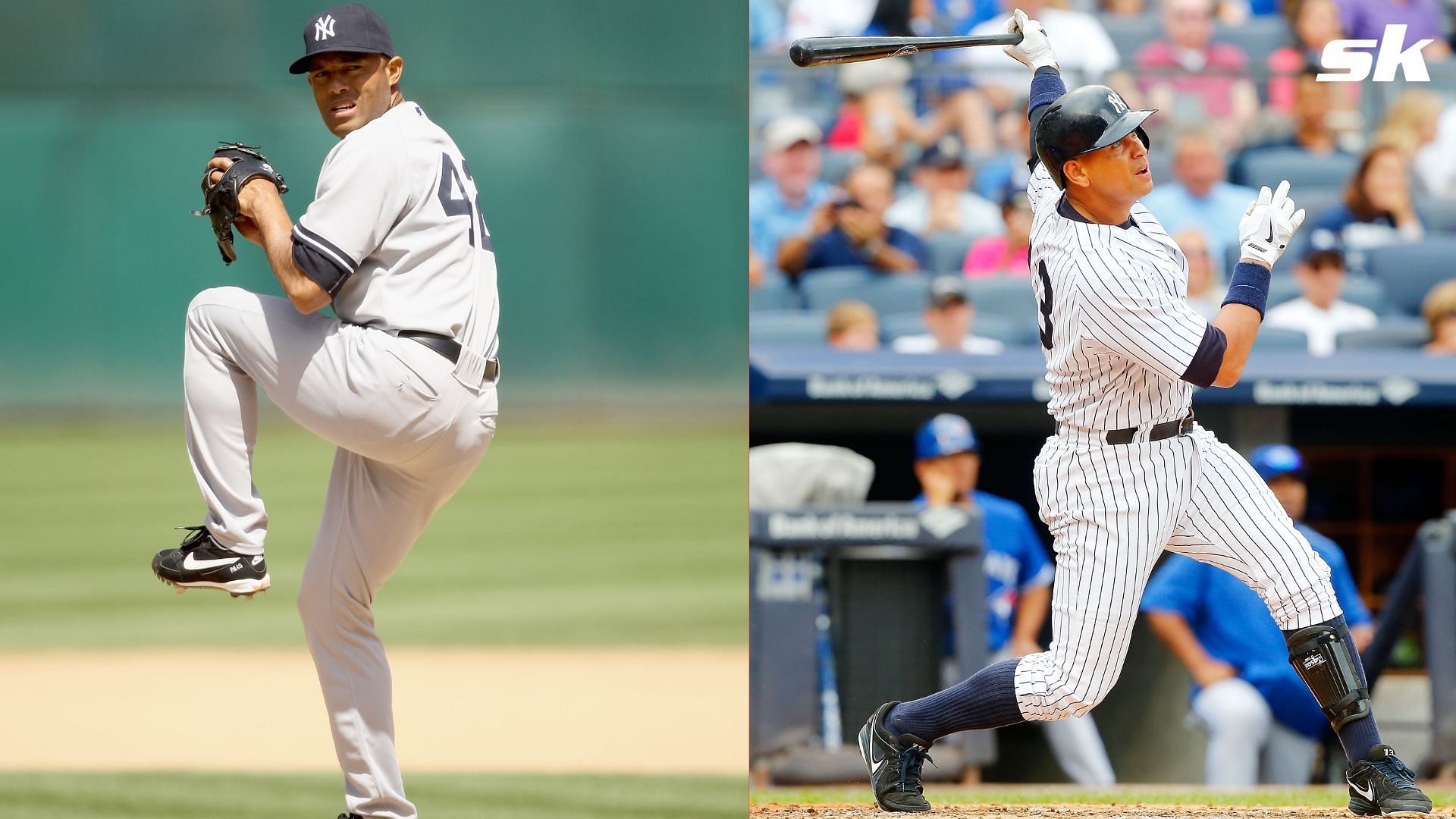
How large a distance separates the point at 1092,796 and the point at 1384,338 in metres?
2.51

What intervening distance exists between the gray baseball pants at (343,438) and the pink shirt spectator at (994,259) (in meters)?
3.70

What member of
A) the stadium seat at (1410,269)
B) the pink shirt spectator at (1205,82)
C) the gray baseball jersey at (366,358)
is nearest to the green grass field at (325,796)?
the gray baseball jersey at (366,358)

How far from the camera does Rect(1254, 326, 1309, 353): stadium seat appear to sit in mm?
5539

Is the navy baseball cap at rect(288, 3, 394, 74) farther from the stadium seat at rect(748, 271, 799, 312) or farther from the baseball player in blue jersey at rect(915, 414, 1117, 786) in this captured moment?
the stadium seat at rect(748, 271, 799, 312)

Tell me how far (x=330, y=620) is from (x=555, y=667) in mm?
3739

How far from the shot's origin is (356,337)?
2.91 m

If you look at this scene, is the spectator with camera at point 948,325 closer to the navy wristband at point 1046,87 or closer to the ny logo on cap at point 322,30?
the navy wristband at point 1046,87

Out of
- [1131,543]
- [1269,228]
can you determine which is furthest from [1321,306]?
[1131,543]

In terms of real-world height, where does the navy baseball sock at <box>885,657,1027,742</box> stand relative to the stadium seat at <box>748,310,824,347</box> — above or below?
below

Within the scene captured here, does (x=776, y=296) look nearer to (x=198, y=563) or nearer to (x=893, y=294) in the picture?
(x=893, y=294)

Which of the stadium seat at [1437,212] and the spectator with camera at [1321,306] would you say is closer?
the spectator with camera at [1321,306]

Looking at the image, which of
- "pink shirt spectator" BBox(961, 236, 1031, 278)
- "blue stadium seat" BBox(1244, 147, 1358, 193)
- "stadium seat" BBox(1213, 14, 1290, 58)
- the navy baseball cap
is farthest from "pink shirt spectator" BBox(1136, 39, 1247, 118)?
the navy baseball cap

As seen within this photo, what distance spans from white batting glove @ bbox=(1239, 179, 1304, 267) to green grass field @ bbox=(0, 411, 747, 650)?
4.57 m

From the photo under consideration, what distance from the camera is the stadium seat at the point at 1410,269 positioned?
6160 mm
